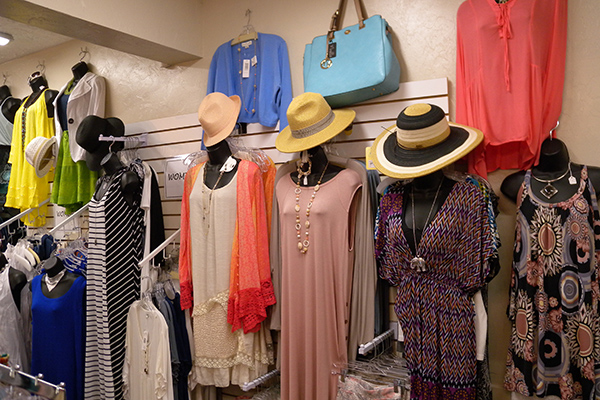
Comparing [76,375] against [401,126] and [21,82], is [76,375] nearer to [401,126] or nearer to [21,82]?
[401,126]

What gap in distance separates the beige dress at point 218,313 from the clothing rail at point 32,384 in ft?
4.15

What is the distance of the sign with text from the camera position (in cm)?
351

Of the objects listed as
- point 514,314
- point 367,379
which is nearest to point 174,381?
point 367,379

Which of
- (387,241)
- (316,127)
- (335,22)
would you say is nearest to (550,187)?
(387,241)

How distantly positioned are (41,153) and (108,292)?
1.60m

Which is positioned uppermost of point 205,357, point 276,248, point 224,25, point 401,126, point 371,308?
point 224,25

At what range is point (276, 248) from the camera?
2740mm

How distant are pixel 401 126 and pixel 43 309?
242 cm

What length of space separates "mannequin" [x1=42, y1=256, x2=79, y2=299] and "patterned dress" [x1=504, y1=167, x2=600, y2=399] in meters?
2.58

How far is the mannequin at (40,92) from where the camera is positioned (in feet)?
13.9

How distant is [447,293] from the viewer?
84.0 inches

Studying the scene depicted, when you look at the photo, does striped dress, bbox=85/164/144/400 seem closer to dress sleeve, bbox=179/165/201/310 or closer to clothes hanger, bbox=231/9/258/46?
dress sleeve, bbox=179/165/201/310

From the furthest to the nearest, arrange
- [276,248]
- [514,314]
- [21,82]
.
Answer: [21,82] → [276,248] → [514,314]

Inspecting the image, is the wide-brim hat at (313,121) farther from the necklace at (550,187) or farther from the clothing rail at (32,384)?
the clothing rail at (32,384)
